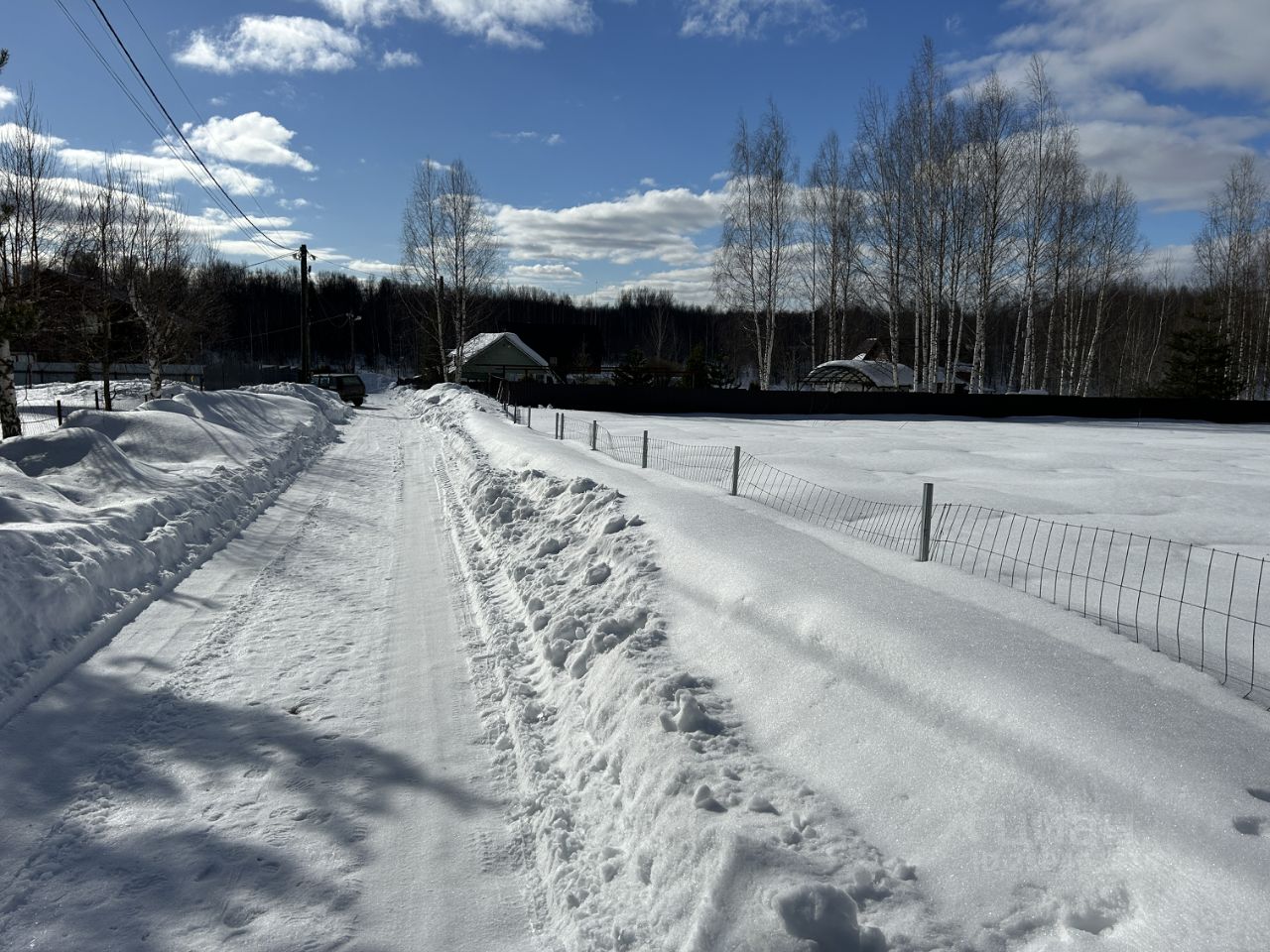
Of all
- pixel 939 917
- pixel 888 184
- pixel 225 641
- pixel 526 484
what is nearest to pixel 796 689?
pixel 939 917

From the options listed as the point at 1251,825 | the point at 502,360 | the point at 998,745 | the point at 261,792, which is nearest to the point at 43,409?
the point at 261,792

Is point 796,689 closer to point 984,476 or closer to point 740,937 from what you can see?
point 740,937

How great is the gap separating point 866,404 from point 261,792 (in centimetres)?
3185

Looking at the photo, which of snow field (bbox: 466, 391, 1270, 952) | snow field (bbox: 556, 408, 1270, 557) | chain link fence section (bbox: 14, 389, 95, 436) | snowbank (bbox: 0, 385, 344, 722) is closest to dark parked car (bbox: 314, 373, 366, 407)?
chain link fence section (bbox: 14, 389, 95, 436)

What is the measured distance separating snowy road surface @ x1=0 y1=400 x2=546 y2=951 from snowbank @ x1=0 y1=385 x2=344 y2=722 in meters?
0.31

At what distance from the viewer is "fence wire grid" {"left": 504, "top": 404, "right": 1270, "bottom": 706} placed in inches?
191

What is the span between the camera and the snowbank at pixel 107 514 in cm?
509

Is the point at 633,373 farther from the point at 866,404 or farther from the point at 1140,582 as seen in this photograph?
the point at 1140,582

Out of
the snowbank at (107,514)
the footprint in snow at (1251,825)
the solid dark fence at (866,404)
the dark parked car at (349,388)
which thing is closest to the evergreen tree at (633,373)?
the solid dark fence at (866,404)

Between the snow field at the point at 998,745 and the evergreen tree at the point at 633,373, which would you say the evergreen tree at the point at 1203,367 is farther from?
the snow field at the point at 998,745

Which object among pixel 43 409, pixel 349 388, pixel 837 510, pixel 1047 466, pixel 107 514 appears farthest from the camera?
pixel 349 388

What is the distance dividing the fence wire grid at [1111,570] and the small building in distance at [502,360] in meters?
47.5

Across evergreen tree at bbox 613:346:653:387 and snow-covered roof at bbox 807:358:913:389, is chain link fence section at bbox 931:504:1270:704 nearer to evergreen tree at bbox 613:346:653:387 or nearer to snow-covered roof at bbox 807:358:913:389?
evergreen tree at bbox 613:346:653:387

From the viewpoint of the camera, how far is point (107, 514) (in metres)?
7.42
